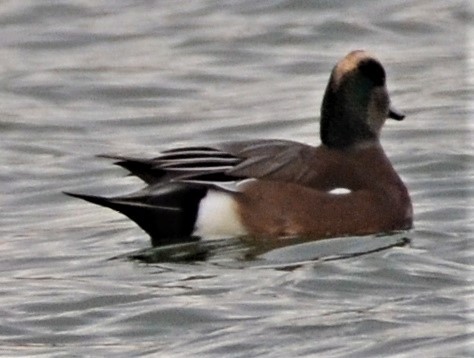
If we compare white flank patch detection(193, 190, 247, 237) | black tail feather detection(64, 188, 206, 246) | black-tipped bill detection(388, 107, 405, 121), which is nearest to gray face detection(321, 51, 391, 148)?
black-tipped bill detection(388, 107, 405, 121)

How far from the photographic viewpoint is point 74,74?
13805mm

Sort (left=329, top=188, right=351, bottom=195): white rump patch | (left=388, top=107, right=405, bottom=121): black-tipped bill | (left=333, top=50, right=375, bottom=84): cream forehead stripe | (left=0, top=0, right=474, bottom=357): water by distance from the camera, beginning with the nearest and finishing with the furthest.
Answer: (left=0, top=0, right=474, bottom=357): water < (left=329, top=188, right=351, bottom=195): white rump patch < (left=333, top=50, right=375, bottom=84): cream forehead stripe < (left=388, top=107, right=405, bottom=121): black-tipped bill

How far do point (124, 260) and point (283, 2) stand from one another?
23.2 feet

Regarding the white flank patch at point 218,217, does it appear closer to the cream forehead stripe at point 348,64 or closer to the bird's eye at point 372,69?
the cream forehead stripe at point 348,64

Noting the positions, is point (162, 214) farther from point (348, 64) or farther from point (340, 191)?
point (348, 64)

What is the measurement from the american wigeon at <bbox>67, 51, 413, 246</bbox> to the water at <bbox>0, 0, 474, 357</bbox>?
0.12 meters

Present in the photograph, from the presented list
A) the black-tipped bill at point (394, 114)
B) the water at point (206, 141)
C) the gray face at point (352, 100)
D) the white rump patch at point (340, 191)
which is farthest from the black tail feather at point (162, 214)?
the black-tipped bill at point (394, 114)

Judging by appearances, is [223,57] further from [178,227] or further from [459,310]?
[459,310]

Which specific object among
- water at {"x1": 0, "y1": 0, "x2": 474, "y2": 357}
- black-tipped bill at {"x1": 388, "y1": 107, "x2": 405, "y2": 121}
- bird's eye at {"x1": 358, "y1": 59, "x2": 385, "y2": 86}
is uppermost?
bird's eye at {"x1": 358, "y1": 59, "x2": 385, "y2": 86}

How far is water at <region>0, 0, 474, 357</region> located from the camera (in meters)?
7.43

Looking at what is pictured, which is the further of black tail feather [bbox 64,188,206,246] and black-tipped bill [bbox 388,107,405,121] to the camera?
black-tipped bill [bbox 388,107,405,121]

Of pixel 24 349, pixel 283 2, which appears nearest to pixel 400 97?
pixel 283 2

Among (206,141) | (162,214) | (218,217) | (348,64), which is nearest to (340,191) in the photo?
(218,217)

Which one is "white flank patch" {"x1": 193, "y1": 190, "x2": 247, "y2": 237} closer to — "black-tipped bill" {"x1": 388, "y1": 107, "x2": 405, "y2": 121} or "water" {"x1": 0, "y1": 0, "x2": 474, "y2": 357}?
"water" {"x1": 0, "y1": 0, "x2": 474, "y2": 357}
